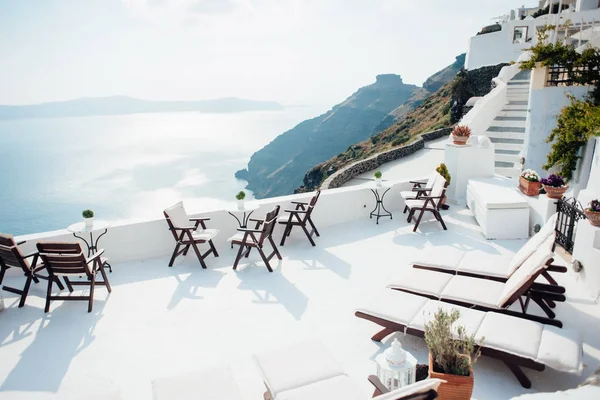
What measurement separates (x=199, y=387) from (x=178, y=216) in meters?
3.27

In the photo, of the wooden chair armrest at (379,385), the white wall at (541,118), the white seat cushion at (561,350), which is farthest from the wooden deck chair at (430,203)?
the white wall at (541,118)

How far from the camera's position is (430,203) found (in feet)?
21.8

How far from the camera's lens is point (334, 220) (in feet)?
22.4

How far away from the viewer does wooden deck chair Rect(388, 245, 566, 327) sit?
326 cm

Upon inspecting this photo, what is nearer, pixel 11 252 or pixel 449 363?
pixel 449 363

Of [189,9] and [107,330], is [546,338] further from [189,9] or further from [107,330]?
[189,9]

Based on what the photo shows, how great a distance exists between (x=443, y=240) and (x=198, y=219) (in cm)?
348

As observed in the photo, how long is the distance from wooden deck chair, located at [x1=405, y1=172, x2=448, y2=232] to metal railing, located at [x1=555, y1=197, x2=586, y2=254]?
1547mm

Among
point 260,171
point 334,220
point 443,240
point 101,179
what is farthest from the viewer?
point 260,171

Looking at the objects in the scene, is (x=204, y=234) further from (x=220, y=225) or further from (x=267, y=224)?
(x=267, y=224)

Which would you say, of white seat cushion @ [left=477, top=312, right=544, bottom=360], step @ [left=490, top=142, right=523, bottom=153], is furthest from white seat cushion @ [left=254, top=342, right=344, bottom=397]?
step @ [left=490, top=142, right=523, bottom=153]

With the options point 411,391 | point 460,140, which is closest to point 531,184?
point 460,140

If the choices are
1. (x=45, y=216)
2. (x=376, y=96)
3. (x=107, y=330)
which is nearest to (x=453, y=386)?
(x=107, y=330)

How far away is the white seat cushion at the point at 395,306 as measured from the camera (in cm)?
324
